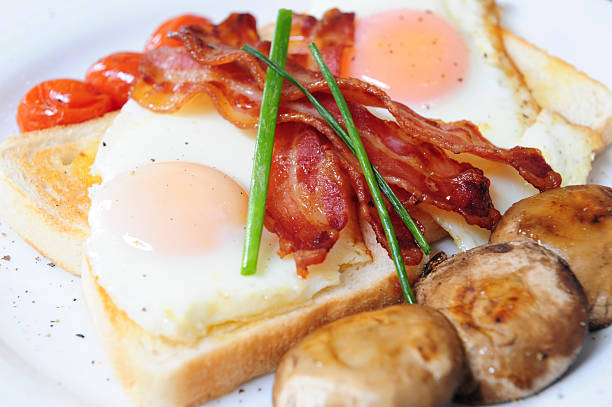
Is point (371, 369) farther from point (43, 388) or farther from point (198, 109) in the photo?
point (198, 109)

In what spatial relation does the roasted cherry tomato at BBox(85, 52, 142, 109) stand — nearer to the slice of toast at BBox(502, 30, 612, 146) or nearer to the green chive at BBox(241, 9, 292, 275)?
the green chive at BBox(241, 9, 292, 275)

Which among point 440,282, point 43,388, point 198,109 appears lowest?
point 43,388

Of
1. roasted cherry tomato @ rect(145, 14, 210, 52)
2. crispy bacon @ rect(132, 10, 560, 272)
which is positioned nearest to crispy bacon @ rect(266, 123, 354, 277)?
crispy bacon @ rect(132, 10, 560, 272)

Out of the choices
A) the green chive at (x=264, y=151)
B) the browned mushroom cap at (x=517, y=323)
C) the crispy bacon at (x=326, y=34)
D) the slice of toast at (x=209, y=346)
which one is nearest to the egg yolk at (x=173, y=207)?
the green chive at (x=264, y=151)

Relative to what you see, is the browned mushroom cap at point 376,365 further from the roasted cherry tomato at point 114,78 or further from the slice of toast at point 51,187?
the roasted cherry tomato at point 114,78

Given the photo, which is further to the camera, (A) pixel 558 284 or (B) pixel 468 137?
(B) pixel 468 137

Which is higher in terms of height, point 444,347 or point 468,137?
point 468,137

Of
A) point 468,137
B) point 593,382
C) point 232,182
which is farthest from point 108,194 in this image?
point 593,382
